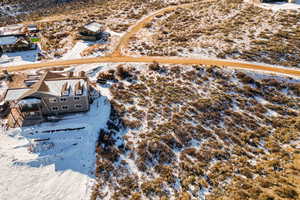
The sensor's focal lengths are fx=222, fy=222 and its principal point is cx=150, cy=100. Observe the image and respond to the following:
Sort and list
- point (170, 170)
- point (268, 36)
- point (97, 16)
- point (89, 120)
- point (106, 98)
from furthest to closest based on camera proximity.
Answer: point (97, 16) → point (268, 36) → point (106, 98) → point (89, 120) → point (170, 170)

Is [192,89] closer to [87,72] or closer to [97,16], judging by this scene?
[87,72]

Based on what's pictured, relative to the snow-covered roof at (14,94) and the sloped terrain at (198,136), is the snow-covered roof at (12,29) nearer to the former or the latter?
the snow-covered roof at (14,94)

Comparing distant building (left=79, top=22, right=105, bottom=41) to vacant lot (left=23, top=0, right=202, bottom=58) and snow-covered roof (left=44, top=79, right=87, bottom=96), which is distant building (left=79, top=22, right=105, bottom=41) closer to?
vacant lot (left=23, top=0, right=202, bottom=58)

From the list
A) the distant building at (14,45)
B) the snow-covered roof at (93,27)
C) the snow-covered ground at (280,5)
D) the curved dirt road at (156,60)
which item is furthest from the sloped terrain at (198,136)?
the snow-covered ground at (280,5)

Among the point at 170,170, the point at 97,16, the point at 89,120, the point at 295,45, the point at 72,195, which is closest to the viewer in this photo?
the point at 72,195

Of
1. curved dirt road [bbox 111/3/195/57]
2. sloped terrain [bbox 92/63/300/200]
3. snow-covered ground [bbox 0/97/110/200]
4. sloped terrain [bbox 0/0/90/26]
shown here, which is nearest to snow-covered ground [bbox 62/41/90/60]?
curved dirt road [bbox 111/3/195/57]

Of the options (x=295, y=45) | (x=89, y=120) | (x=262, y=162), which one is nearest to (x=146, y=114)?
(x=89, y=120)
